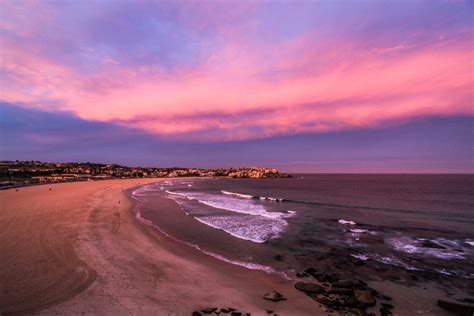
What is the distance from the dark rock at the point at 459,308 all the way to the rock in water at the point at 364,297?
81.7 inches

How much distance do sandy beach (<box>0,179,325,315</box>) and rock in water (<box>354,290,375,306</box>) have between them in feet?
4.99

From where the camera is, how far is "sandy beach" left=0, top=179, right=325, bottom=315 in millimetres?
7340

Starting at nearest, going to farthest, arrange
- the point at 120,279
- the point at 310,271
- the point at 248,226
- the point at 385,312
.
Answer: the point at 385,312 → the point at 120,279 → the point at 310,271 → the point at 248,226

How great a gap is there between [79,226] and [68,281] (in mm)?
9707

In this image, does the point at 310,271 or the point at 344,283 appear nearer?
the point at 344,283

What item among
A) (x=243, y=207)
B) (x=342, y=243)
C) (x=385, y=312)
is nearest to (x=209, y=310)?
(x=385, y=312)

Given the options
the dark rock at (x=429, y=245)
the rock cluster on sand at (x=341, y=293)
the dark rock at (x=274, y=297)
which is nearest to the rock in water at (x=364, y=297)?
the rock cluster on sand at (x=341, y=293)

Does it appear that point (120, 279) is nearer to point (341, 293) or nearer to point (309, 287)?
point (309, 287)

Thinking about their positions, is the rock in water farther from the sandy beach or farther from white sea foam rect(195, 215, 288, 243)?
white sea foam rect(195, 215, 288, 243)

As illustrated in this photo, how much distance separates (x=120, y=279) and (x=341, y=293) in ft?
24.7

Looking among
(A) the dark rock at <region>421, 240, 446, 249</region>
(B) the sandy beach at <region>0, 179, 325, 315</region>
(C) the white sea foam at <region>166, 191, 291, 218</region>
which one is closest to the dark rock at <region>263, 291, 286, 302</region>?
(B) the sandy beach at <region>0, 179, 325, 315</region>

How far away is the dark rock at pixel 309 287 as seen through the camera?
28.4 feet

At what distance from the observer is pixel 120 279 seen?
9.10m

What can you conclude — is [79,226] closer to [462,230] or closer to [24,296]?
[24,296]
